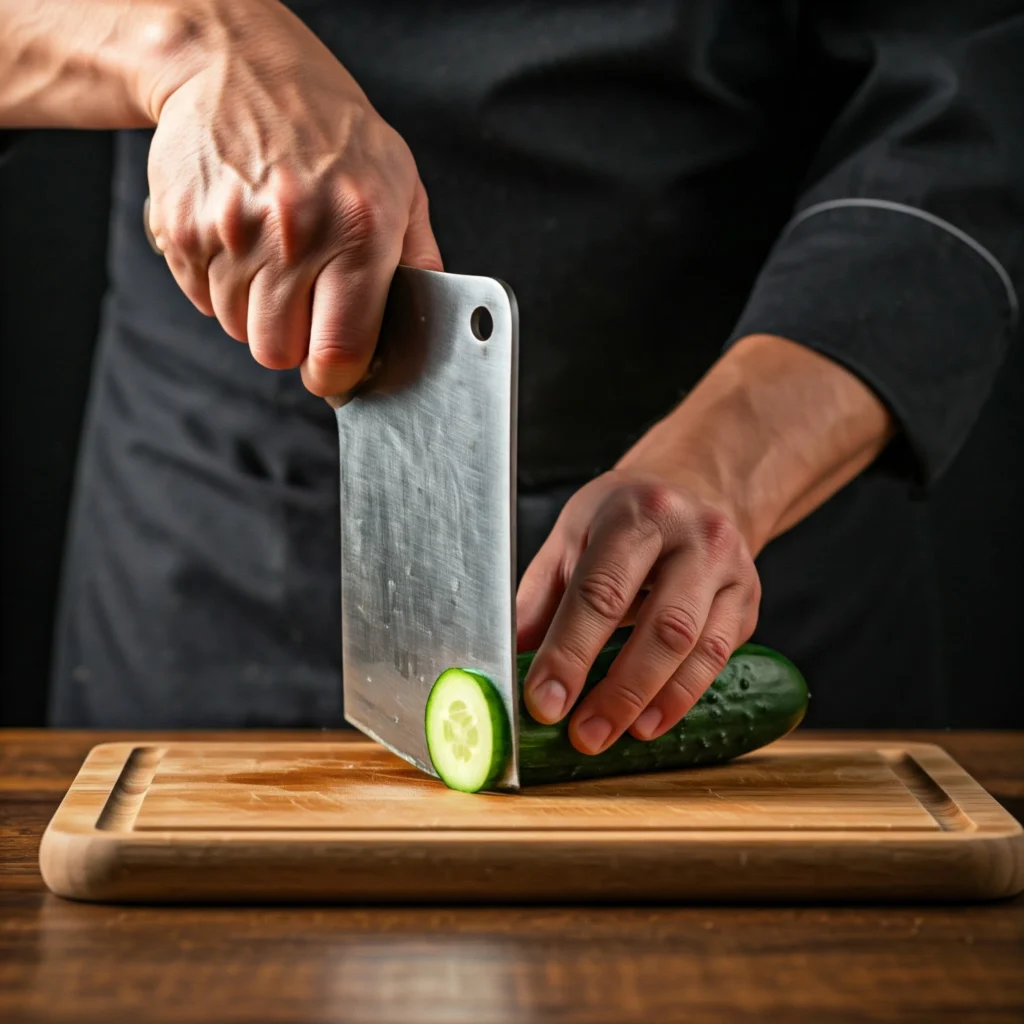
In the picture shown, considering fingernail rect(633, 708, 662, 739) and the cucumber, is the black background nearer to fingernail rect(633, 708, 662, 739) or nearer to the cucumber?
the cucumber

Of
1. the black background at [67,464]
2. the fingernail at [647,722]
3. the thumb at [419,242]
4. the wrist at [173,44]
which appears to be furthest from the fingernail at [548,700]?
the black background at [67,464]

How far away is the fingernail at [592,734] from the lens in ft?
4.62

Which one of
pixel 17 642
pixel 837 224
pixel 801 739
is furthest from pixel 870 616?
pixel 17 642

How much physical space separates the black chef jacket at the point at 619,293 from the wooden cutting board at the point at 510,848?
2.20ft

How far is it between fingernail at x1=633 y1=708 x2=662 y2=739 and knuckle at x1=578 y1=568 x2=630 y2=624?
0.10 m

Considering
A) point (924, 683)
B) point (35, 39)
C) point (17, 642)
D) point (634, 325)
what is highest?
point (35, 39)

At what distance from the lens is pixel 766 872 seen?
4.05 feet

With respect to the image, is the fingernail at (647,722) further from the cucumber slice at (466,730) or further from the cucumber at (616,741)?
the cucumber slice at (466,730)

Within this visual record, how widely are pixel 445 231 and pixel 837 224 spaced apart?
0.54 meters

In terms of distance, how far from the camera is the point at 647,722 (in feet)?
4.79

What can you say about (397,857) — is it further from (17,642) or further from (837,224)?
(17,642)

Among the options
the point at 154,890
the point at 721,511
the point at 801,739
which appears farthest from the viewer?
the point at 801,739

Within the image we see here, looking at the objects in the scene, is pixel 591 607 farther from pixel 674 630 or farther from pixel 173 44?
pixel 173 44

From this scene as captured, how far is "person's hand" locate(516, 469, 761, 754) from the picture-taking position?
1.41 metres
